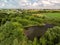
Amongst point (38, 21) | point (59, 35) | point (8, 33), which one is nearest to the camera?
point (59, 35)

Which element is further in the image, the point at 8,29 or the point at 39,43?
the point at 8,29

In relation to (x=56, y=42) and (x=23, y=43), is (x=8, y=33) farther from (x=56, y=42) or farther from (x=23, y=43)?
(x=56, y=42)

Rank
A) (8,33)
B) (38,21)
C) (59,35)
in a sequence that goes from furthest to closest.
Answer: (38,21) < (8,33) < (59,35)

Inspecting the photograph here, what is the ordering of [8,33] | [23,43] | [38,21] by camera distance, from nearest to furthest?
[23,43], [8,33], [38,21]

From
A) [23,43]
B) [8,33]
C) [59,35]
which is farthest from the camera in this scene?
[8,33]

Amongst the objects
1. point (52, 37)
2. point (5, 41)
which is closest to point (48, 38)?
point (52, 37)

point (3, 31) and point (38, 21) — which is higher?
point (3, 31)

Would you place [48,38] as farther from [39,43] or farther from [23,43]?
[23,43]

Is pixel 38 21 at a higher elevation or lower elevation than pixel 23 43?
lower

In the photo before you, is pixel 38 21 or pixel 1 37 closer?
pixel 1 37
